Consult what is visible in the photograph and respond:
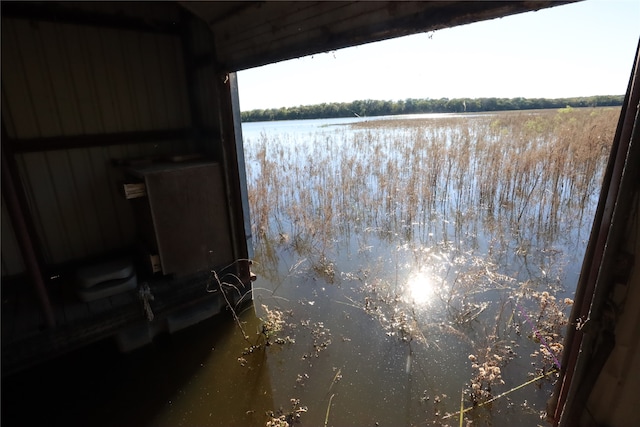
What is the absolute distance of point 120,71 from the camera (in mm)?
3123

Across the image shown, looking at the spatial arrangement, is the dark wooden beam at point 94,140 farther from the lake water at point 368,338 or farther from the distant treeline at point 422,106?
the distant treeline at point 422,106

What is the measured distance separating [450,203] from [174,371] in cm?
492

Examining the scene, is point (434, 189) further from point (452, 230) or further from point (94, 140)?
point (94, 140)

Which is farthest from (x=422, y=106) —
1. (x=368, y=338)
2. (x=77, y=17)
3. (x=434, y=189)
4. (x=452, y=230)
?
(x=77, y=17)

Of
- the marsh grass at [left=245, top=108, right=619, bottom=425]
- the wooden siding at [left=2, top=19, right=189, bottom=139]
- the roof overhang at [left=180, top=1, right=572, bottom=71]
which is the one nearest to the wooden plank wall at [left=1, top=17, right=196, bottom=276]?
the wooden siding at [left=2, top=19, right=189, bottom=139]

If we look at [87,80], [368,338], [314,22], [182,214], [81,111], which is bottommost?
[368,338]

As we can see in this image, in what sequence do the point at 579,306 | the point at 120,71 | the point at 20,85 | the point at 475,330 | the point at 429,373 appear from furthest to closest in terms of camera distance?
the point at 120,71 → the point at 475,330 → the point at 20,85 → the point at 429,373 → the point at 579,306

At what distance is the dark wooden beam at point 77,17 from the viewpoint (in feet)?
8.59

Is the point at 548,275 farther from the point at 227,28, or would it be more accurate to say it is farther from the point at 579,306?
the point at 227,28

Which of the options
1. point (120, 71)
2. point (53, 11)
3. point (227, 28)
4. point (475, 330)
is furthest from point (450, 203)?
point (53, 11)

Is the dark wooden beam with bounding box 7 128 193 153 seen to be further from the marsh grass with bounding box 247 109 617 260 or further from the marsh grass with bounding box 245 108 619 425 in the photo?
the marsh grass with bounding box 247 109 617 260

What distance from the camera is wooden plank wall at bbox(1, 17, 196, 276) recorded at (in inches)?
108

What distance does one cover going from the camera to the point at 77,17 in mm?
2828

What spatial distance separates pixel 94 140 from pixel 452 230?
4.63m
